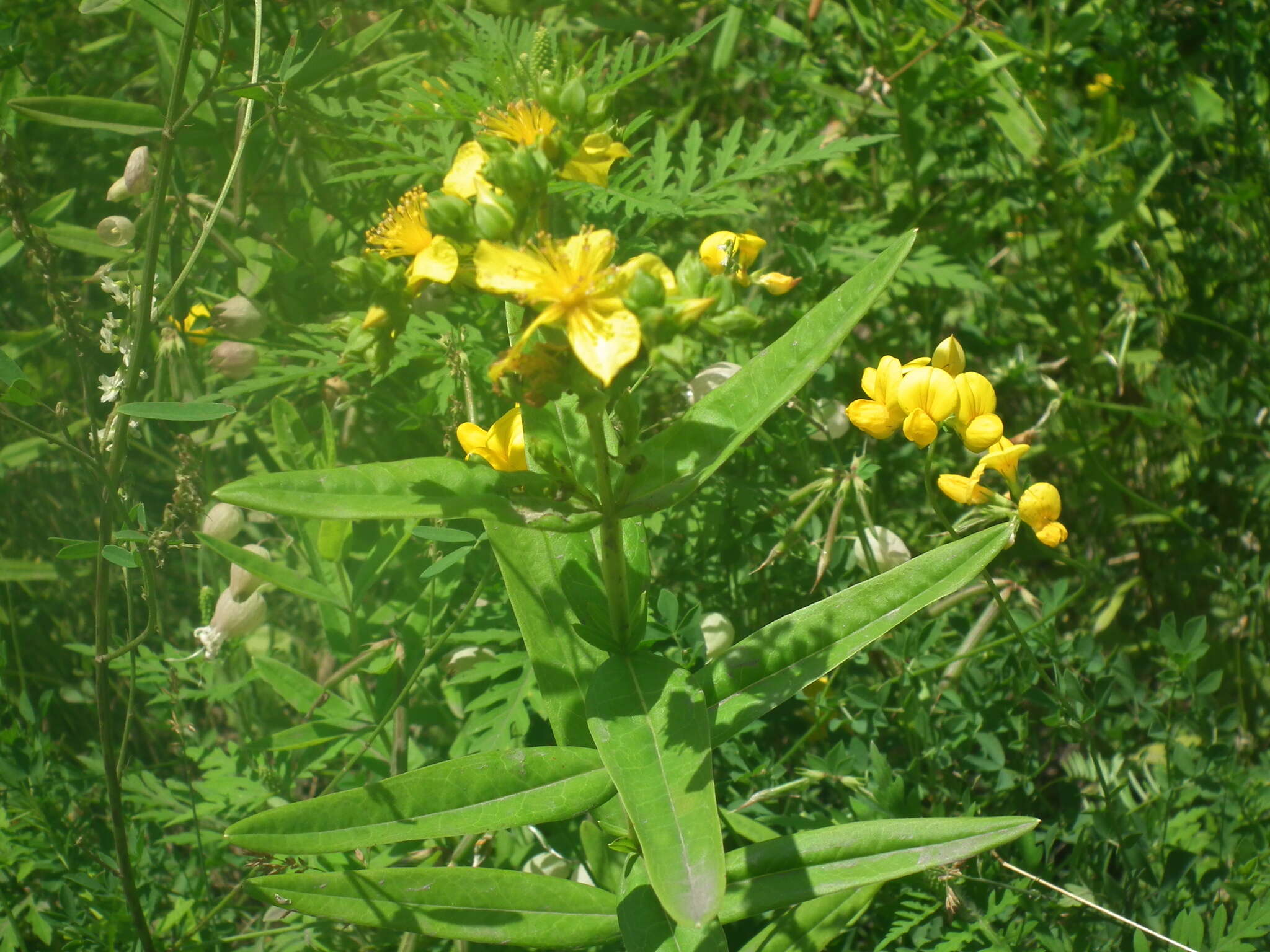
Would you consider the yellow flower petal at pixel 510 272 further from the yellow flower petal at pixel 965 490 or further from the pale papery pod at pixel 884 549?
the pale papery pod at pixel 884 549

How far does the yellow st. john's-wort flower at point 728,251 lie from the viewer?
57.8 inches

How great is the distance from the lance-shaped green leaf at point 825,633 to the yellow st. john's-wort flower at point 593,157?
2.06 feet

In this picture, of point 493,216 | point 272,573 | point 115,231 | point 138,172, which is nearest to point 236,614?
point 272,573

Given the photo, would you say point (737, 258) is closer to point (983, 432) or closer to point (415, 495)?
point (983, 432)

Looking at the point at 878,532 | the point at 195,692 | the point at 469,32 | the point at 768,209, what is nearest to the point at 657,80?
the point at 768,209

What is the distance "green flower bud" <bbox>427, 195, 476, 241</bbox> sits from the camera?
1.10m

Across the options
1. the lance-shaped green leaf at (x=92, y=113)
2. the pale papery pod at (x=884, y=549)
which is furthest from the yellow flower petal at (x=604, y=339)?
the lance-shaped green leaf at (x=92, y=113)

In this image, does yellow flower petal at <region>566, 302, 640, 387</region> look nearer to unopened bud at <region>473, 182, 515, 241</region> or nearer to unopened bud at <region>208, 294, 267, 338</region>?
unopened bud at <region>473, 182, 515, 241</region>

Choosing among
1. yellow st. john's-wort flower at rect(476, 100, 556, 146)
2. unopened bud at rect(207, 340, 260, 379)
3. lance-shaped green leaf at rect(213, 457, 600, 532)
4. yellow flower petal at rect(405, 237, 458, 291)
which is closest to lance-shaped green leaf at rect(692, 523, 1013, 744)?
lance-shaped green leaf at rect(213, 457, 600, 532)

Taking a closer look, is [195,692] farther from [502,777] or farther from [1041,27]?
[1041,27]

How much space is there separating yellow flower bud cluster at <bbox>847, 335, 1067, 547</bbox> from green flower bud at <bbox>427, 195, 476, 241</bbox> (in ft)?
2.06

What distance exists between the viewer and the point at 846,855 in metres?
1.25

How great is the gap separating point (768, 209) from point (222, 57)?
3.72 ft

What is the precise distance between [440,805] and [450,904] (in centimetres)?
16
